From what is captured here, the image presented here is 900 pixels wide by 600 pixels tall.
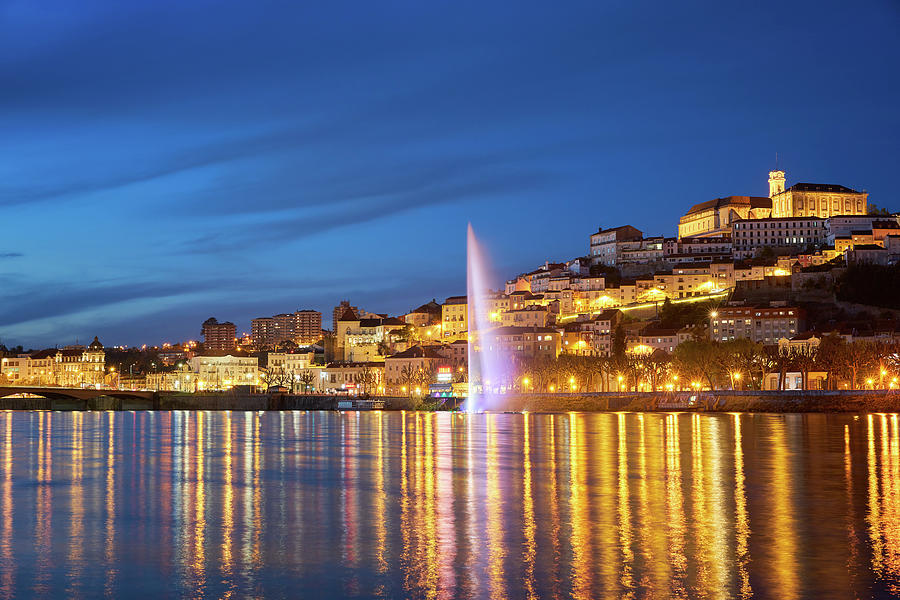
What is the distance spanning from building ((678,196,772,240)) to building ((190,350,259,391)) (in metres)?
67.8

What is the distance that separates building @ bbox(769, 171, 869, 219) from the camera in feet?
416

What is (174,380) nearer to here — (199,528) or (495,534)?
(199,528)

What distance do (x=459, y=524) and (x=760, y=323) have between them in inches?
3392

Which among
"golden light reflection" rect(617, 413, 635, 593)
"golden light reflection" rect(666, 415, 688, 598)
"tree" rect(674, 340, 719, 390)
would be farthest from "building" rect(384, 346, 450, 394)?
"golden light reflection" rect(617, 413, 635, 593)

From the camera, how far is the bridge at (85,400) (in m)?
94.8

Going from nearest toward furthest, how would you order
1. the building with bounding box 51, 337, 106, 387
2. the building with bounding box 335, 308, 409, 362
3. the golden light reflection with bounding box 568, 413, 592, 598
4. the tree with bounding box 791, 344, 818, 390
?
the golden light reflection with bounding box 568, 413, 592, 598, the tree with bounding box 791, 344, 818, 390, the building with bounding box 335, 308, 409, 362, the building with bounding box 51, 337, 106, 387

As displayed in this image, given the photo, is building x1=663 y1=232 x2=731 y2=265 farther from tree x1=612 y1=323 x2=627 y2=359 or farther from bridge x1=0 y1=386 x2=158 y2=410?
bridge x1=0 y1=386 x2=158 y2=410

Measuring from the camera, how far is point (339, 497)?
2069 cm

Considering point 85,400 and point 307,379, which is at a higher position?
point 307,379

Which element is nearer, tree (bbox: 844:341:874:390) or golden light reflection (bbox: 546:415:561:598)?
golden light reflection (bbox: 546:415:561:598)

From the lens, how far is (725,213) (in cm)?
13125

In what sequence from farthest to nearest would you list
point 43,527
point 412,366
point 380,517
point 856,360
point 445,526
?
point 412,366 → point 856,360 → point 380,517 → point 43,527 → point 445,526

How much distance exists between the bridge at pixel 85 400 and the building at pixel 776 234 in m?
72.7

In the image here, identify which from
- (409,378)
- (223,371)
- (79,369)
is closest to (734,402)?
(409,378)
